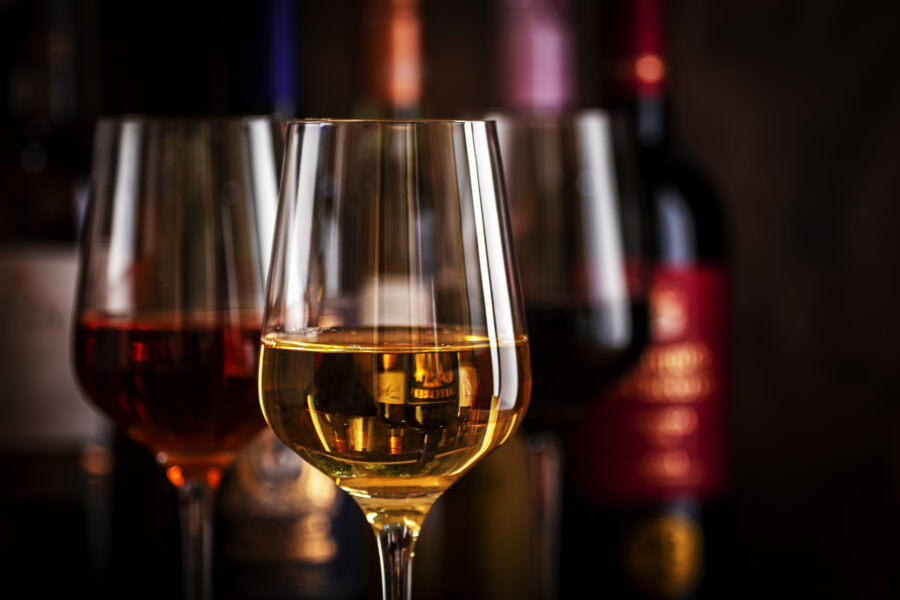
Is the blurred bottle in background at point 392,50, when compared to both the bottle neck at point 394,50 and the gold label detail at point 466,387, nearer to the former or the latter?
the bottle neck at point 394,50

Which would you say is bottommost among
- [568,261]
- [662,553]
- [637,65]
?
[662,553]

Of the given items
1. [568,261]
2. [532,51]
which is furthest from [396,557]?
[532,51]

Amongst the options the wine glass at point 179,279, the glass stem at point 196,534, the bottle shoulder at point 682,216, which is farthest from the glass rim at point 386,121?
the bottle shoulder at point 682,216

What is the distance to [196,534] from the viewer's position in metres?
0.61

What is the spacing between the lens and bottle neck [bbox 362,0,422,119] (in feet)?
2.86

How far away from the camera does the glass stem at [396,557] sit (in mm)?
472

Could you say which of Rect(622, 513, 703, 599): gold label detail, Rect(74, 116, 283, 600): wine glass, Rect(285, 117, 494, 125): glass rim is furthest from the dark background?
Rect(285, 117, 494, 125): glass rim

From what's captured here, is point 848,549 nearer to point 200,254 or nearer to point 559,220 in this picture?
point 559,220

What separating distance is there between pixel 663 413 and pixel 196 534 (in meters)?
0.35

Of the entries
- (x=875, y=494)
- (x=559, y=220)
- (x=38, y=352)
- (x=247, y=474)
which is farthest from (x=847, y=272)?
(x=38, y=352)

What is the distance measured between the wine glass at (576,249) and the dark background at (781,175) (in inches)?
7.5

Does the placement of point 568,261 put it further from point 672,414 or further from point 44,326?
point 44,326

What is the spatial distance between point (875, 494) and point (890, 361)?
107mm

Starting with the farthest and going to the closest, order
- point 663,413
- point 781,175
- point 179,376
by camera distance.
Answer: point 781,175
point 663,413
point 179,376
